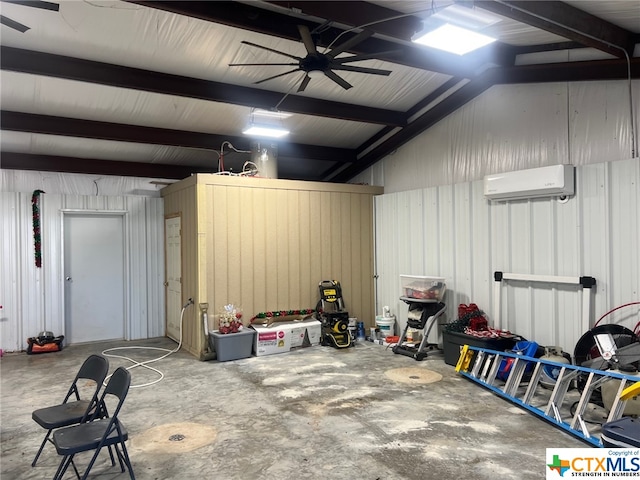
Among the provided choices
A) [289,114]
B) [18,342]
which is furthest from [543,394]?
[18,342]

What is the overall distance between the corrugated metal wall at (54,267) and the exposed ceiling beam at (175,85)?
2.91 metres

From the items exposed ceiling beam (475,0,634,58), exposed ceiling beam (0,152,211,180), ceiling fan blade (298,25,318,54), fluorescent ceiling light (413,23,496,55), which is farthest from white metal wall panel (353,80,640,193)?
exposed ceiling beam (0,152,211,180)

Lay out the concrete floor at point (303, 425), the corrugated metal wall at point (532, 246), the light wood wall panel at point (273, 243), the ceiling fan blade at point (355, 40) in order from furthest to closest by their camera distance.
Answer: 1. the light wood wall panel at point (273, 243)
2. the corrugated metal wall at point (532, 246)
3. the ceiling fan blade at point (355, 40)
4. the concrete floor at point (303, 425)

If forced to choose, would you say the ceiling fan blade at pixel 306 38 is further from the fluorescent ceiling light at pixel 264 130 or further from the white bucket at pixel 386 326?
the white bucket at pixel 386 326

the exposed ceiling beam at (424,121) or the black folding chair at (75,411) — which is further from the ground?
the exposed ceiling beam at (424,121)

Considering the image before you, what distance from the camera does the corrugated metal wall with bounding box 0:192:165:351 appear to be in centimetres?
661

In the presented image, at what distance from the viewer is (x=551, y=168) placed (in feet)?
15.4

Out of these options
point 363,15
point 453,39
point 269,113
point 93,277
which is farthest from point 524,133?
point 93,277

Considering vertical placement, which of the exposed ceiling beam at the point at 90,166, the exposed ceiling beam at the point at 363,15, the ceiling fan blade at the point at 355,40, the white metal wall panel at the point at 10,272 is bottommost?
the white metal wall panel at the point at 10,272

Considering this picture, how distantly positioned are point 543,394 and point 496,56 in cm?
387

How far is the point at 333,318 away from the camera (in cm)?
681

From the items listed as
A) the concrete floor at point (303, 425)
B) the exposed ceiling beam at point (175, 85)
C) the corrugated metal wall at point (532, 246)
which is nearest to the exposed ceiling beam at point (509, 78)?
the exposed ceiling beam at point (175, 85)

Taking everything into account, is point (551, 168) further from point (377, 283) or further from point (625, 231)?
point (377, 283)

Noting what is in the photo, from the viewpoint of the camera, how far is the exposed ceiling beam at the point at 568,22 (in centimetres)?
367
